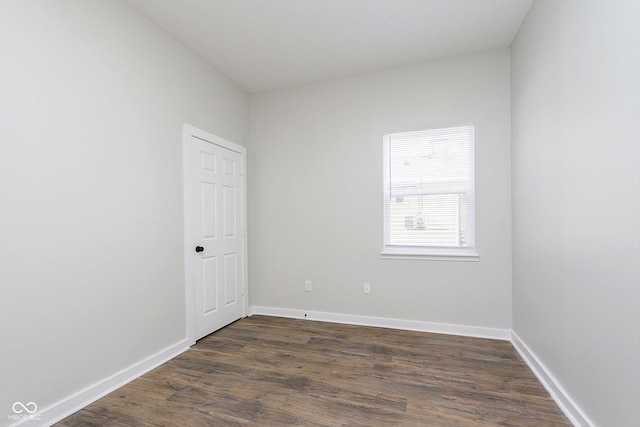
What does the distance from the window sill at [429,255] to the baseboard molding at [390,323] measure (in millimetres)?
704

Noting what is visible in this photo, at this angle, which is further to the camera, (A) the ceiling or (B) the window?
(B) the window

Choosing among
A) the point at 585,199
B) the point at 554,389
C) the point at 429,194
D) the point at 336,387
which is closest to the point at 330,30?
the point at 429,194

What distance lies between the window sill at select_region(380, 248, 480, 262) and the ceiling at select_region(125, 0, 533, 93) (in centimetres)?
206

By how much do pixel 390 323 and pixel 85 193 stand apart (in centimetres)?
308

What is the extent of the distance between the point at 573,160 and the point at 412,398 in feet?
6.01

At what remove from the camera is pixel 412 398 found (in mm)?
2070

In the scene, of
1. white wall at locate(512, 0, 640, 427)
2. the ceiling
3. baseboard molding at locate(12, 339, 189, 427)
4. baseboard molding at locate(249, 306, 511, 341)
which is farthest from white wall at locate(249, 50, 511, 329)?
baseboard molding at locate(12, 339, 189, 427)

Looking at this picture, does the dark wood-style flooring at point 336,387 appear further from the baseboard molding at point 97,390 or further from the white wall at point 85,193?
the white wall at point 85,193

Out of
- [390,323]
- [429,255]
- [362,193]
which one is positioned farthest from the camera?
[362,193]

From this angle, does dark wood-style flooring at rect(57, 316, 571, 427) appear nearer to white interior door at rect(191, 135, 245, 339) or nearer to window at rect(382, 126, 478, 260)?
white interior door at rect(191, 135, 245, 339)

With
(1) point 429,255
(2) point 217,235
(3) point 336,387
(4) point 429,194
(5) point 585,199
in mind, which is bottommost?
(3) point 336,387

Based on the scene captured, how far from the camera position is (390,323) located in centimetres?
343

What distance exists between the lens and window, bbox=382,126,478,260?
3221 millimetres

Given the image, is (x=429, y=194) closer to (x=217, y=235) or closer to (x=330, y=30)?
(x=330, y=30)
